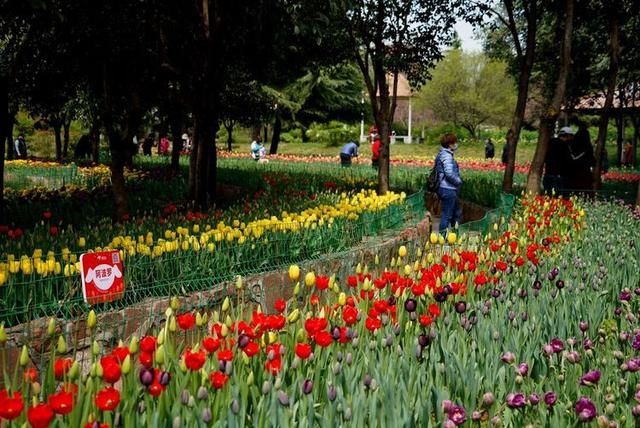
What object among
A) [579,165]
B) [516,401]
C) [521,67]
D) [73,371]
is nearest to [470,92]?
[521,67]

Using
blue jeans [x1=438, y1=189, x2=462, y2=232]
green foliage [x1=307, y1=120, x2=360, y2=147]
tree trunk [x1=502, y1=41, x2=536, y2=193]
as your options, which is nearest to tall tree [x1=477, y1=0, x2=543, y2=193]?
tree trunk [x1=502, y1=41, x2=536, y2=193]

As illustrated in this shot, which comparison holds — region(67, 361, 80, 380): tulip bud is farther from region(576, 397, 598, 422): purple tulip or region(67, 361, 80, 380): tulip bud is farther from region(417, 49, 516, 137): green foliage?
region(417, 49, 516, 137): green foliage

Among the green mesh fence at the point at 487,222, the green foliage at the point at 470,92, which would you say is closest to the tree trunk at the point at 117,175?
the green mesh fence at the point at 487,222

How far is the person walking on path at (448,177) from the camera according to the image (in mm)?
9578

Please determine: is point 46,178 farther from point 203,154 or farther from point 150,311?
point 150,311

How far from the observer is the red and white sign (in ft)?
12.6

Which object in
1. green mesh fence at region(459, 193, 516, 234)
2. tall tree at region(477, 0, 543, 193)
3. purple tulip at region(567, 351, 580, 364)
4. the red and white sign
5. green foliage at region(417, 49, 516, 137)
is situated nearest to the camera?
purple tulip at region(567, 351, 580, 364)

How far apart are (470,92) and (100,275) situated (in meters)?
50.0

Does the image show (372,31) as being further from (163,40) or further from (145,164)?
(145,164)

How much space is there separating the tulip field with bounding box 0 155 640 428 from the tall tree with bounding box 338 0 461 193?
638 cm

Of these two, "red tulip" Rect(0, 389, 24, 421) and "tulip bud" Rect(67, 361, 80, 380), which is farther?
"tulip bud" Rect(67, 361, 80, 380)

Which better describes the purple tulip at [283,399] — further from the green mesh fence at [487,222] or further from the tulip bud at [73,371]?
the green mesh fence at [487,222]

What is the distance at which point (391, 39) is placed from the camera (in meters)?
12.7

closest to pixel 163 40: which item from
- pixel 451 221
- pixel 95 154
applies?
pixel 451 221
